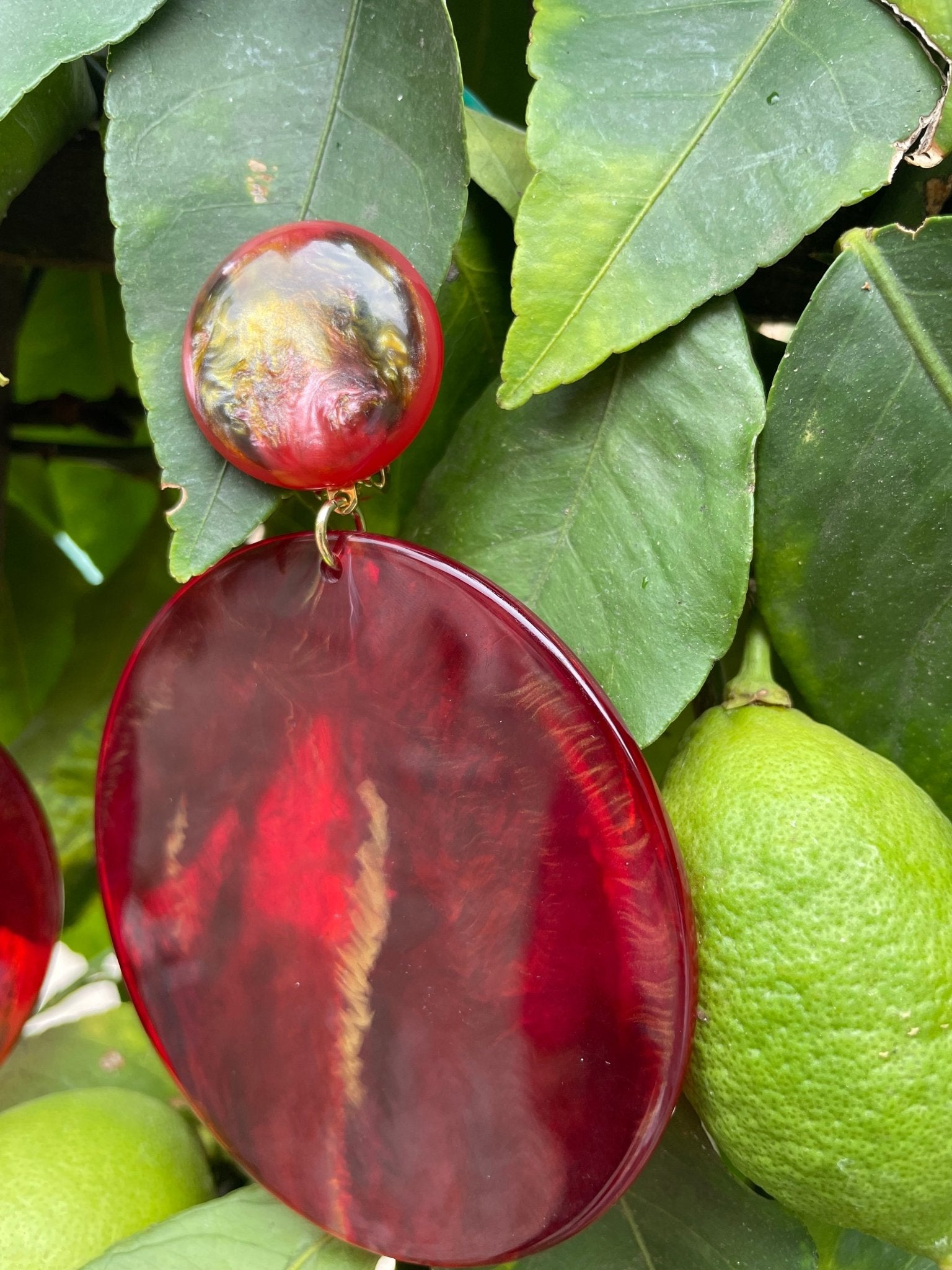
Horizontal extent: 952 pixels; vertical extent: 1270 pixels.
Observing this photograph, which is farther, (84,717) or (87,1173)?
(84,717)

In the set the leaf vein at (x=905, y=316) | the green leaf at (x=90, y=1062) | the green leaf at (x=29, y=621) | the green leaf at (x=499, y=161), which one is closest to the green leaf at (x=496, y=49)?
the green leaf at (x=499, y=161)

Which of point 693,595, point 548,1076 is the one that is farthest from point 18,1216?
point 693,595

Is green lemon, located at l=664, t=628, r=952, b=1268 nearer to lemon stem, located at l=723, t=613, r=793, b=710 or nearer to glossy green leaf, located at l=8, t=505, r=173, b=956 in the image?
lemon stem, located at l=723, t=613, r=793, b=710

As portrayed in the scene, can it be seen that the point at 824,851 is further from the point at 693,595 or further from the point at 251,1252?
the point at 251,1252

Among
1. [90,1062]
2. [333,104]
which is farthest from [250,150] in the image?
[90,1062]

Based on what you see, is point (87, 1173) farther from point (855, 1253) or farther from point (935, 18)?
point (935, 18)

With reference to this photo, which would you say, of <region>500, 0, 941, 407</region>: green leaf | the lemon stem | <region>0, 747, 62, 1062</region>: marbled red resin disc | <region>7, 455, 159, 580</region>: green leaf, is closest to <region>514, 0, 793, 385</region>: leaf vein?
<region>500, 0, 941, 407</region>: green leaf

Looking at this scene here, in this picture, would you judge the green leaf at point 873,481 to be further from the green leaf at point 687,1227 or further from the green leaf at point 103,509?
the green leaf at point 103,509
